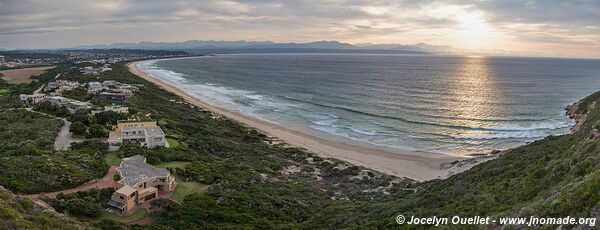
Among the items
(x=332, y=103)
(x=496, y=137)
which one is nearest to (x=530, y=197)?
(x=496, y=137)

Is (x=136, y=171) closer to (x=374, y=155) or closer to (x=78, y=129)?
(x=78, y=129)

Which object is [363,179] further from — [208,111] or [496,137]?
[208,111]

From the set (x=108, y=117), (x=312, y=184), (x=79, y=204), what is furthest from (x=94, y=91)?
(x=79, y=204)

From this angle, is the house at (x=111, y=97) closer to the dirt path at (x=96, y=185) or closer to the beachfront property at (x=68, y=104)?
the beachfront property at (x=68, y=104)

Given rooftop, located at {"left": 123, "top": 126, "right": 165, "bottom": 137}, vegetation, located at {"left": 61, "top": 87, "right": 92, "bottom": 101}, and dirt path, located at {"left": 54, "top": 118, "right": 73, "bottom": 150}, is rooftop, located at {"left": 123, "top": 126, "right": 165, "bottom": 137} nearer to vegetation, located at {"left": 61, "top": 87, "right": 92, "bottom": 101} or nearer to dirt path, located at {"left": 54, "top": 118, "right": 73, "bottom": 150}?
dirt path, located at {"left": 54, "top": 118, "right": 73, "bottom": 150}

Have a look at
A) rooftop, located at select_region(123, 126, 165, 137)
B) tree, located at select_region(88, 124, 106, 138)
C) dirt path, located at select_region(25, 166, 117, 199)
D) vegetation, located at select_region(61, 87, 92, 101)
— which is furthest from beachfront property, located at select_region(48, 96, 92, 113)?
dirt path, located at select_region(25, 166, 117, 199)
